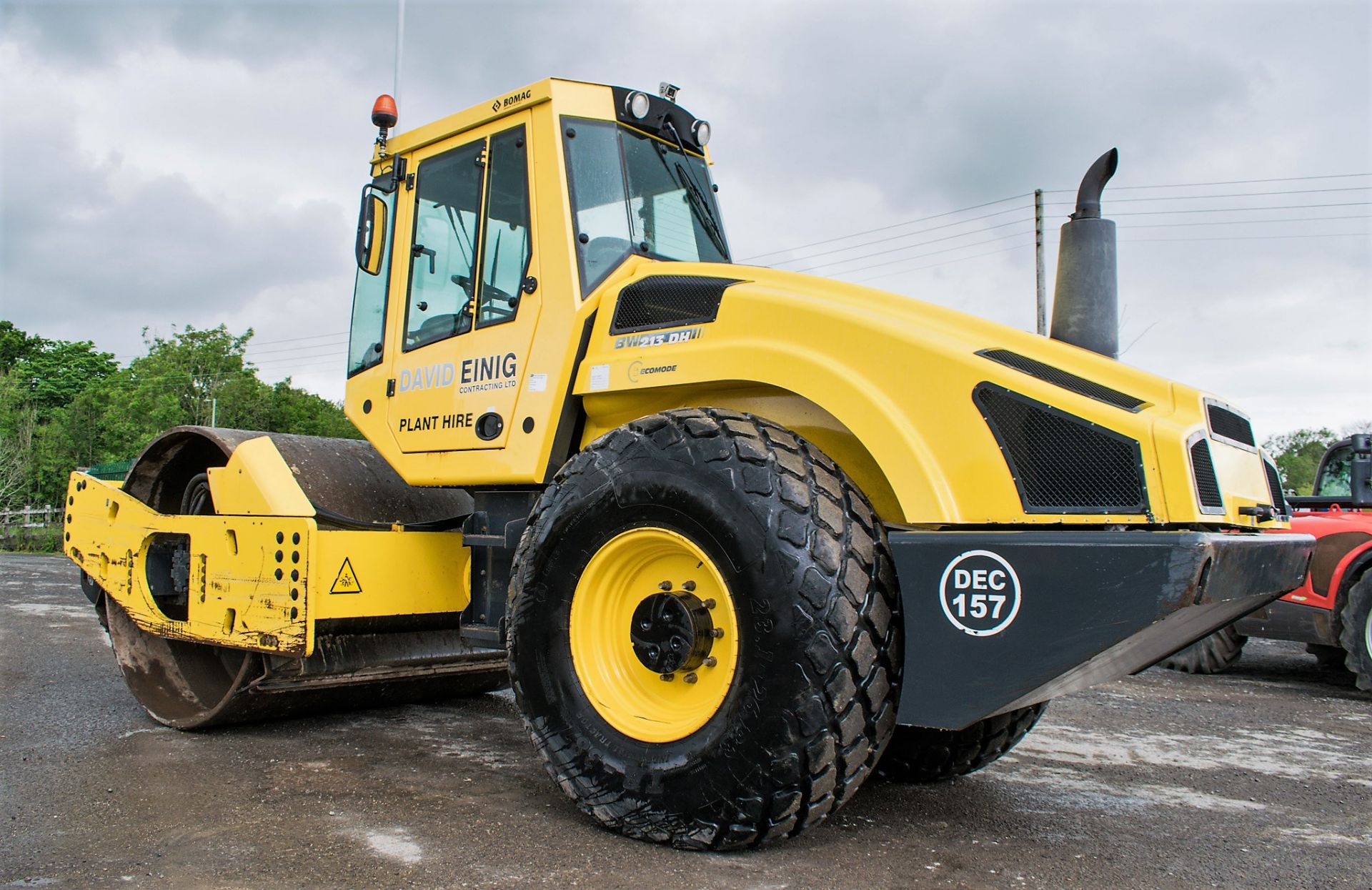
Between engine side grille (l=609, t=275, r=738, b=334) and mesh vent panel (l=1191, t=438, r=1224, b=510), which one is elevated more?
engine side grille (l=609, t=275, r=738, b=334)

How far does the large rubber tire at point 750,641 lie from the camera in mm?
3145

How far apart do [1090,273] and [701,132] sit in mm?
2253

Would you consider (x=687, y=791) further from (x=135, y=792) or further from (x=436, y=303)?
(x=436, y=303)

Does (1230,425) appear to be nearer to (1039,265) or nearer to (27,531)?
(1039,265)

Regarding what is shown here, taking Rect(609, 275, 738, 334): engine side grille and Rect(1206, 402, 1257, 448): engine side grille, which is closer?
Rect(1206, 402, 1257, 448): engine side grille

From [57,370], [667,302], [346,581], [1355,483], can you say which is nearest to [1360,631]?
[1355,483]

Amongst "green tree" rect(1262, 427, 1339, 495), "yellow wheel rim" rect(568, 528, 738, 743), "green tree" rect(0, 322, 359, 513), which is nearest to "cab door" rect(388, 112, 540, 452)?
"yellow wheel rim" rect(568, 528, 738, 743)

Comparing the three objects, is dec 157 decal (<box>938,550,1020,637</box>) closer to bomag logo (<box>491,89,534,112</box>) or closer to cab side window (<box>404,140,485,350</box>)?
cab side window (<box>404,140,485,350</box>)

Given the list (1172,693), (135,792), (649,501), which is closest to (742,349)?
(649,501)

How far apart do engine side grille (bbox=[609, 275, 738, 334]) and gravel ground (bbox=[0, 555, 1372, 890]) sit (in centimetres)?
180

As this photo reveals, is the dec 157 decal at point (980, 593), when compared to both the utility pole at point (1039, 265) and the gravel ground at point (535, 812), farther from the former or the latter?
the utility pole at point (1039, 265)

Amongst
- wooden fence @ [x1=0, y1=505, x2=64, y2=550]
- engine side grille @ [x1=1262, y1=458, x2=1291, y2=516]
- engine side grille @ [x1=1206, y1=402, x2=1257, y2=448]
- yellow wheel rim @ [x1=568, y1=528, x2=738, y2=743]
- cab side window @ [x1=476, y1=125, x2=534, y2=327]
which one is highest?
cab side window @ [x1=476, y1=125, x2=534, y2=327]

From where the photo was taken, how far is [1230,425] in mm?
3518

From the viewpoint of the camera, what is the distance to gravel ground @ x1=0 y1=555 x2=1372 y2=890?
329 cm
